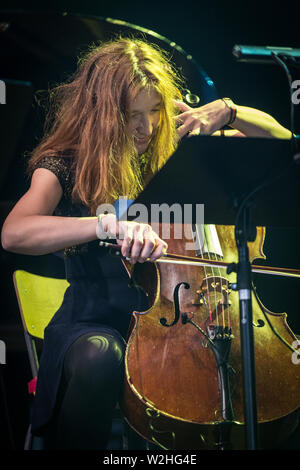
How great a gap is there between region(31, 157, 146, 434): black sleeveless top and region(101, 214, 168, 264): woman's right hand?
29cm

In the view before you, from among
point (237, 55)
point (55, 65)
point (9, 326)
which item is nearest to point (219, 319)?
point (237, 55)

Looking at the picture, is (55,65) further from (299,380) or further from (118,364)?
(299,380)

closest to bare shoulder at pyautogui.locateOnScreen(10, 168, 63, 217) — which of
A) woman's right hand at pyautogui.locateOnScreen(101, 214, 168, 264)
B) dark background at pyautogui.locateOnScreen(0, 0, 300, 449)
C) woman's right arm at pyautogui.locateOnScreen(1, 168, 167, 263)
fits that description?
woman's right arm at pyautogui.locateOnScreen(1, 168, 167, 263)

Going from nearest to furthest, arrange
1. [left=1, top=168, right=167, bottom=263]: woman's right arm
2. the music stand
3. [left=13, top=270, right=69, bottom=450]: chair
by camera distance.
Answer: the music stand → [left=1, top=168, right=167, bottom=263]: woman's right arm → [left=13, top=270, right=69, bottom=450]: chair

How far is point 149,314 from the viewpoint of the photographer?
1030 mm

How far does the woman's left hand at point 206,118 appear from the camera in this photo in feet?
3.62

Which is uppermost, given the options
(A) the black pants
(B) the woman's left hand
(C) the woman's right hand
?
(B) the woman's left hand

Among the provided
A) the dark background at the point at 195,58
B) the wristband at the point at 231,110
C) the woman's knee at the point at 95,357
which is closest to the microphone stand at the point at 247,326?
the woman's knee at the point at 95,357

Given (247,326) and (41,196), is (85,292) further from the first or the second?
(247,326)

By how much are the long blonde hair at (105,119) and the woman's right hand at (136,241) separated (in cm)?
30

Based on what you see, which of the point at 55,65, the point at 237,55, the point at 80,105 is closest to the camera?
the point at 237,55

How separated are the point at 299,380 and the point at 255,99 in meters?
1.35

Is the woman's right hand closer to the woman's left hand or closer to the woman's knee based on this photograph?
the woman's knee

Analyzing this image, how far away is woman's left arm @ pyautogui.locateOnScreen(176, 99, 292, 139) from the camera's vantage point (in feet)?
3.63
